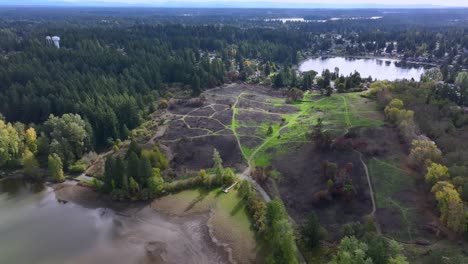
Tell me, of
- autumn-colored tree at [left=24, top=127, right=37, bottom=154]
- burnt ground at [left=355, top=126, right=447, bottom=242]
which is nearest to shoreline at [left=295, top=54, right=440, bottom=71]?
burnt ground at [left=355, top=126, right=447, bottom=242]

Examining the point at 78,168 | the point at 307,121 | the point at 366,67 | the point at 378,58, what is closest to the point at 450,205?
the point at 307,121

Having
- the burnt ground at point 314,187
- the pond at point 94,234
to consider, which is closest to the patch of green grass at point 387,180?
the burnt ground at point 314,187

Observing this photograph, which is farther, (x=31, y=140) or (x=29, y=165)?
(x=31, y=140)

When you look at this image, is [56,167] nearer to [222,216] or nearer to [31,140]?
[31,140]

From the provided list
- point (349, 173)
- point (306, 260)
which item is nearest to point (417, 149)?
point (349, 173)

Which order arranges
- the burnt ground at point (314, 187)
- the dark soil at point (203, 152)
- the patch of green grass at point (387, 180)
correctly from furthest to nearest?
the dark soil at point (203, 152) → the patch of green grass at point (387, 180) → the burnt ground at point (314, 187)

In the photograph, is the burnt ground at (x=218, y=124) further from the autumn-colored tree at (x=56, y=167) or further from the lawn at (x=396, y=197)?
the lawn at (x=396, y=197)
